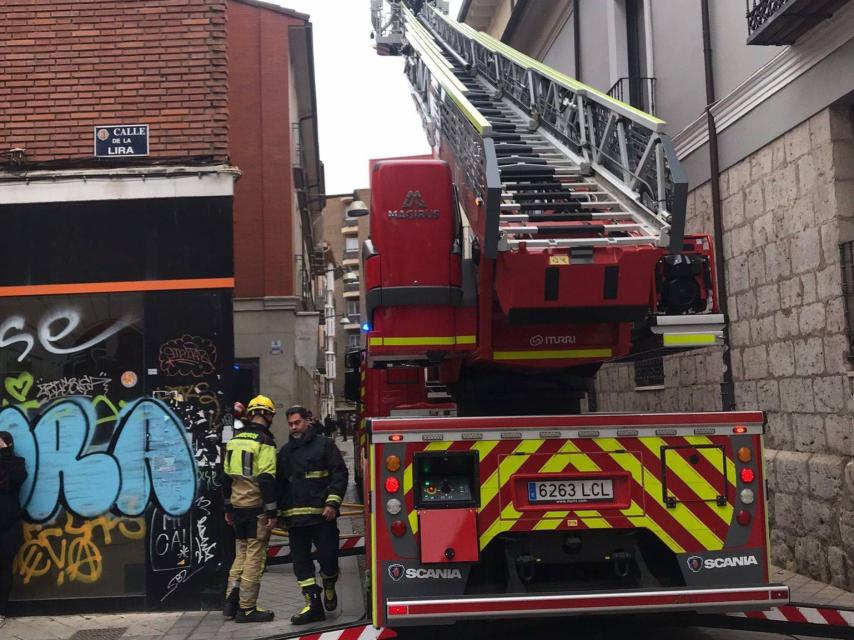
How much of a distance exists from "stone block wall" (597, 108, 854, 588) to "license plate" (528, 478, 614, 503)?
123 inches

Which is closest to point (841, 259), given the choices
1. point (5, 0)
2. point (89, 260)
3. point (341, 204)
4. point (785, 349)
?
point (785, 349)

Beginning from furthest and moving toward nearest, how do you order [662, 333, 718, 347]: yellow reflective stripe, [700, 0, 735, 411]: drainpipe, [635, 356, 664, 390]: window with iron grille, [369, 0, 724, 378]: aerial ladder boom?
[635, 356, 664, 390]: window with iron grille < [700, 0, 735, 411]: drainpipe < [662, 333, 718, 347]: yellow reflective stripe < [369, 0, 724, 378]: aerial ladder boom

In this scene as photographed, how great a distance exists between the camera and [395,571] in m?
5.37

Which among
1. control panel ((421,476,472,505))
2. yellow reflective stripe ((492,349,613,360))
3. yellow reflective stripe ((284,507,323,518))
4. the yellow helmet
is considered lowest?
yellow reflective stripe ((284,507,323,518))

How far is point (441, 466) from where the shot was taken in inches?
217

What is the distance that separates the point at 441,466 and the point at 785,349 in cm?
468

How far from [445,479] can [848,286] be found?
167 inches

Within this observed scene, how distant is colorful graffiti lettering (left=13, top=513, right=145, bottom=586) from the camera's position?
7.37 metres

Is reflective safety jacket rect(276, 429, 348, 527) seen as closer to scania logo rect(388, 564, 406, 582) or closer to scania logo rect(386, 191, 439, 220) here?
scania logo rect(388, 564, 406, 582)

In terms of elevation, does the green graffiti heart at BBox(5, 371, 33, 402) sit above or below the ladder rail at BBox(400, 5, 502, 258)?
below

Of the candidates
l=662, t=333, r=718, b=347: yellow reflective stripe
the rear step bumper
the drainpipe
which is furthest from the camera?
the drainpipe

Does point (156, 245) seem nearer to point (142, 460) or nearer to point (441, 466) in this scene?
point (142, 460)

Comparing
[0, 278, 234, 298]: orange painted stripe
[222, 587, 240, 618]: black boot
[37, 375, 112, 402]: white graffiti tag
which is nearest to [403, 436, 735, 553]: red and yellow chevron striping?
[222, 587, 240, 618]: black boot

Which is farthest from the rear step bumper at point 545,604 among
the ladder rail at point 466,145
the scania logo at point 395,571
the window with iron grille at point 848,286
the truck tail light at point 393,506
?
the window with iron grille at point 848,286
